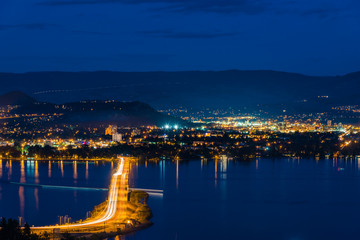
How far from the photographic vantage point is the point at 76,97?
6631cm

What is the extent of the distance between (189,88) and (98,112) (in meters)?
16.9

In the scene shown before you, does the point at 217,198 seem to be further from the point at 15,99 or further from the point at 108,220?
the point at 15,99

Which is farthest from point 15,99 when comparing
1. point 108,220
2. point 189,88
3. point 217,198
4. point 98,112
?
point 108,220

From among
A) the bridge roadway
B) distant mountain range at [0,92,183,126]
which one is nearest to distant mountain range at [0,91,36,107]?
distant mountain range at [0,92,183,126]

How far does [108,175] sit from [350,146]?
1750 cm

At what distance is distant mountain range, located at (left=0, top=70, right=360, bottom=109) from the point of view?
67188 mm

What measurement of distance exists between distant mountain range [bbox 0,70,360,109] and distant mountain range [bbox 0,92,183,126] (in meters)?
6.91

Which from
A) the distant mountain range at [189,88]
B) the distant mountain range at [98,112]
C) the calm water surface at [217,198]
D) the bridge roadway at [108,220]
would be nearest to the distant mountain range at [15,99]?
the distant mountain range at [98,112]

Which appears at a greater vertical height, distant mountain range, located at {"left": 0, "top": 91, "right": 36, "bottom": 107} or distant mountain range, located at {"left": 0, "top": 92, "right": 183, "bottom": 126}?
distant mountain range, located at {"left": 0, "top": 91, "right": 36, "bottom": 107}

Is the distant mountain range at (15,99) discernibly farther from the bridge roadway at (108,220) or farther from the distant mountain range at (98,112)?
the bridge roadway at (108,220)

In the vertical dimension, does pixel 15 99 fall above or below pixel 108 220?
above

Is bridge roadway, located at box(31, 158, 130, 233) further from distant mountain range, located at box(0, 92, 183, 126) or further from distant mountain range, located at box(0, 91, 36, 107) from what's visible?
distant mountain range, located at box(0, 91, 36, 107)

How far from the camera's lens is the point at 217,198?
20328 mm

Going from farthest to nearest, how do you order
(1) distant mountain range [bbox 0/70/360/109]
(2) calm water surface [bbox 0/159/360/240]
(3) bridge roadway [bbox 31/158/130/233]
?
(1) distant mountain range [bbox 0/70/360/109]
(2) calm water surface [bbox 0/159/360/240]
(3) bridge roadway [bbox 31/158/130/233]
